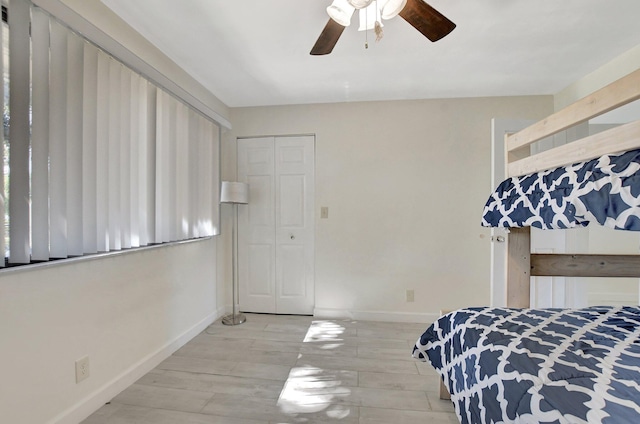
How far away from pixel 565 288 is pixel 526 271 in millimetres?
1233

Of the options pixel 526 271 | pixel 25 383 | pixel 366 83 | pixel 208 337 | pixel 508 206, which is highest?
pixel 366 83

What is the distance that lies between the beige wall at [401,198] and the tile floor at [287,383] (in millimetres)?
503

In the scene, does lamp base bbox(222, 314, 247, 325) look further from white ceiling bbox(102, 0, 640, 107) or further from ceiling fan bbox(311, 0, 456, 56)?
ceiling fan bbox(311, 0, 456, 56)

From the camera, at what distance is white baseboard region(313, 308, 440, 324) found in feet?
9.36

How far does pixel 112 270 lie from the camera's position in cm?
168

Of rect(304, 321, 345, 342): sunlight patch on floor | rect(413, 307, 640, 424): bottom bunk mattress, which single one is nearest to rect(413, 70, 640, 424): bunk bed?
rect(413, 307, 640, 424): bottom bunk mattress

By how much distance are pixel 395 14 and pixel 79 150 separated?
174cm

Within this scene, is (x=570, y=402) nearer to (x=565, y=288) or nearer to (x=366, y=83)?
(x=565, y=288)

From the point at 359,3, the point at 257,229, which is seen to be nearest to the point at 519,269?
the point at 359,3

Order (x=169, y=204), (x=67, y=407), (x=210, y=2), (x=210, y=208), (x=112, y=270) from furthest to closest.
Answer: (x=210, y=208) → (x=169, y=204) → (x=112, y=270) → (x=210, y=2) → (x=67, y=407)

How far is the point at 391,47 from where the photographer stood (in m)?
1.97

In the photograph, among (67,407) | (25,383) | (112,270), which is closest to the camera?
(25,383)

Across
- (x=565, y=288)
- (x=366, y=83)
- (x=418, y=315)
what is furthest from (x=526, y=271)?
(x=366, y=83)

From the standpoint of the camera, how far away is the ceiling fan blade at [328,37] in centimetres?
142
